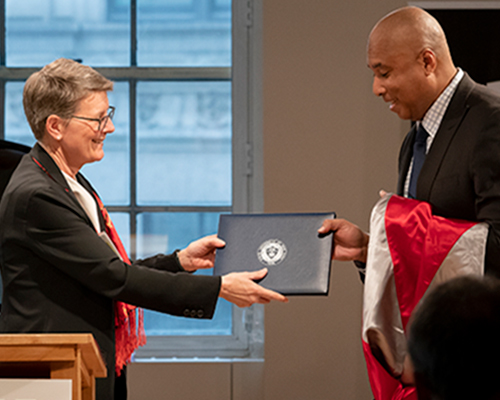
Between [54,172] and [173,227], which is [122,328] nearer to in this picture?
[54,172]

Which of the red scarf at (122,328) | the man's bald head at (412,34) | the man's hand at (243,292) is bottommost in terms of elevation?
the red scarf at (122,328)

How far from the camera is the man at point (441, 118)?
159 centimetres

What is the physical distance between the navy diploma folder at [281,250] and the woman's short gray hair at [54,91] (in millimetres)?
626

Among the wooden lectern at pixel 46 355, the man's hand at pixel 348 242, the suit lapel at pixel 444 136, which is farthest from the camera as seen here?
the man's hand at pixel 348 242

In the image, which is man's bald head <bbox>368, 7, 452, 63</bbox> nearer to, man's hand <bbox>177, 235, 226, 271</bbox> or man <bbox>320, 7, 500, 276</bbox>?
man <bbox>320, 7, 500, 276</bbox>

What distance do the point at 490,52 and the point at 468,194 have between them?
4.86 feet

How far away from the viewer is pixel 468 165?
1.62 m

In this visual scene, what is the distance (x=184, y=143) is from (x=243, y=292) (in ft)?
5.25

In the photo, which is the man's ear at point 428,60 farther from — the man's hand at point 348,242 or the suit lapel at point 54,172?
the suit lapel at point 54,172

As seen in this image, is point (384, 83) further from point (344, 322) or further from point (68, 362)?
point (344, 322)

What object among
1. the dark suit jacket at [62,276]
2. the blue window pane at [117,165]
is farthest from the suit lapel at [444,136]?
the blue window pane at [117,165]

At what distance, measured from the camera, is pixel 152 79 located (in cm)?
330

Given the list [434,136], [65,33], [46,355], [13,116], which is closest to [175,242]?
[13,116]

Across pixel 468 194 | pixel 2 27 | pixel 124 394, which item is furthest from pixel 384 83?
pixel 2 27
